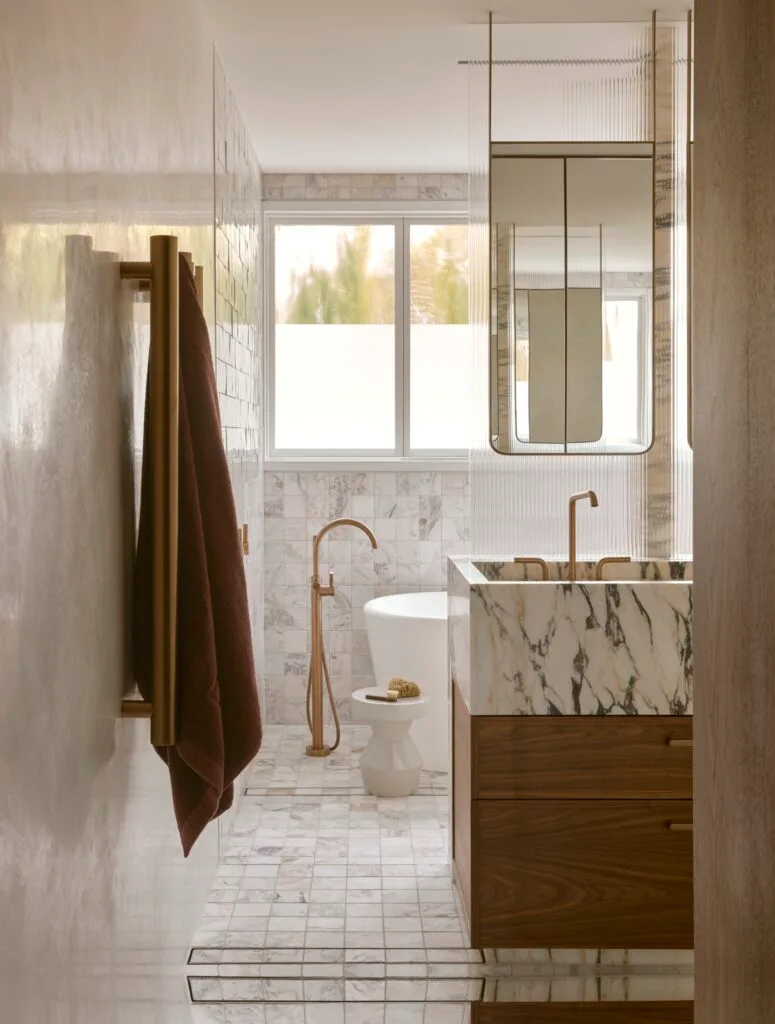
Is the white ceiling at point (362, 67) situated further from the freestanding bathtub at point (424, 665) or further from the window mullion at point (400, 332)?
the freestanding bathtub at point (424, 665)

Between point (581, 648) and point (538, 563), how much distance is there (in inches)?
23.9

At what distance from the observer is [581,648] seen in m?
2.58

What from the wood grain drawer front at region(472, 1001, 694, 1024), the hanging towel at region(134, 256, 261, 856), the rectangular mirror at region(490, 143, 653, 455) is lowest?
the wood grain drawer front at region(472, 1001, 694, 1024)

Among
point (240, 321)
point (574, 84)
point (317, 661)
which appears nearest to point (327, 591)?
point (317, 661)

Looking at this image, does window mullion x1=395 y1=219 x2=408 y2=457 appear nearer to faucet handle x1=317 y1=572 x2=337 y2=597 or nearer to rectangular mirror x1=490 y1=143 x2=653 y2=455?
faucet handle x1=317 y1=572 x2=337 y2=597

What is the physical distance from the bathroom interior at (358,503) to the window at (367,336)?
2cm

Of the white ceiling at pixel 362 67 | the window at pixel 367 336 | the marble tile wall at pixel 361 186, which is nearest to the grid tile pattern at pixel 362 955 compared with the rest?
the window at pixel 367 336

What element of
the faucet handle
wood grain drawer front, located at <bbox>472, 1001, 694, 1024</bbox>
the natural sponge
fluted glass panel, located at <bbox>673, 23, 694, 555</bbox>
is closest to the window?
the faucet handle

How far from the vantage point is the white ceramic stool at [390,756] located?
3.91 m

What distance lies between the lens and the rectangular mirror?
3211 mm

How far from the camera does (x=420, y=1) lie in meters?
2.87

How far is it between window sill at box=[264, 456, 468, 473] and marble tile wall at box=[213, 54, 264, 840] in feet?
0.41

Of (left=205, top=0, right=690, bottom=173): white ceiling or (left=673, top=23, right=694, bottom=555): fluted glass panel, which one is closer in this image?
(left=205, top=0, right=690, bottom=173): white ceiling

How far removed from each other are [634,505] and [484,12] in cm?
146
